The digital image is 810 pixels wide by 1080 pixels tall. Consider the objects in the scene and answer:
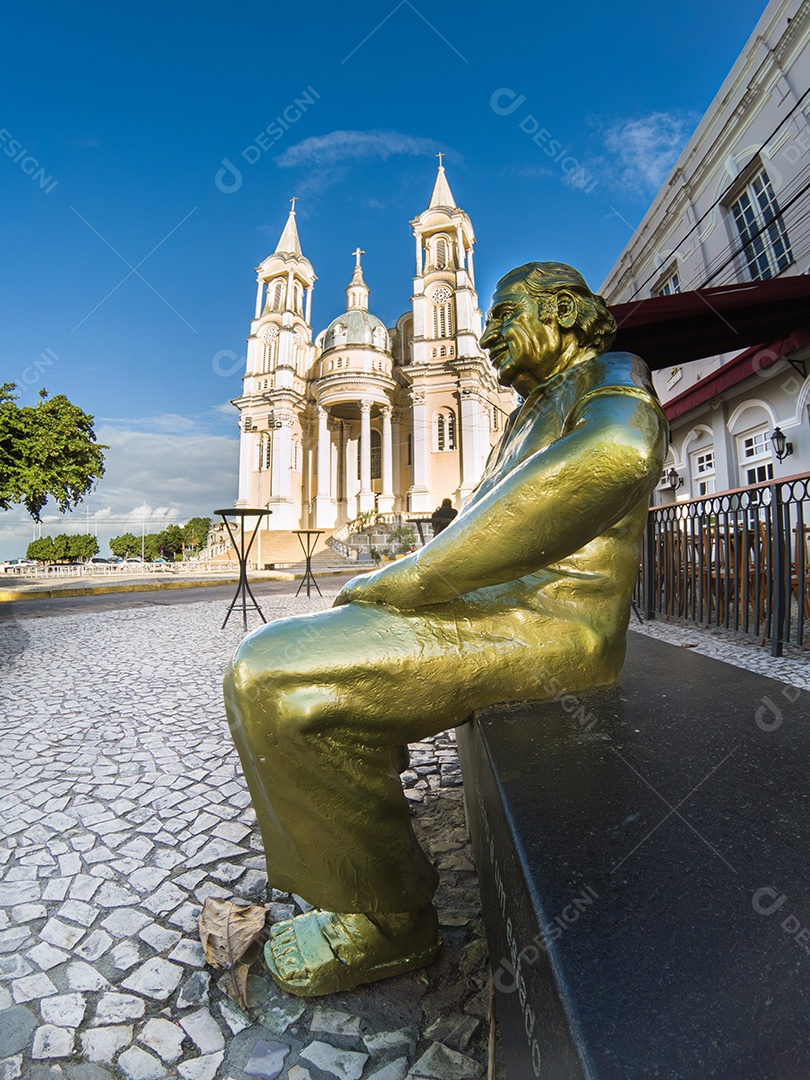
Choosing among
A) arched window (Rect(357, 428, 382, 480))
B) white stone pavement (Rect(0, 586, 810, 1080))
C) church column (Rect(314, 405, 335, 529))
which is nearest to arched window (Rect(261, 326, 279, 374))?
church column (Rect(314, 405, 335, 529))

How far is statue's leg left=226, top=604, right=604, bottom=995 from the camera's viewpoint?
2.86 feet

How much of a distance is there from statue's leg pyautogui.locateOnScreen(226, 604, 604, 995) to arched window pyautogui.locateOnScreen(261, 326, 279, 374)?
42166mm

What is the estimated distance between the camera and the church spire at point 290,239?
1672 inches

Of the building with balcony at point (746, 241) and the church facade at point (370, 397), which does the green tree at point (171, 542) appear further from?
the building with balcony at point (746, 241)

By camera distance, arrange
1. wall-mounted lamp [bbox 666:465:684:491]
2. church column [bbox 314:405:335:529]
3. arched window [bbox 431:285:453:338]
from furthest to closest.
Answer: arched window [bbox 431:285:453:338] < church column [bbox 314:405:335:529] < wall-mounted lamp [bbox 666:465:684:491]

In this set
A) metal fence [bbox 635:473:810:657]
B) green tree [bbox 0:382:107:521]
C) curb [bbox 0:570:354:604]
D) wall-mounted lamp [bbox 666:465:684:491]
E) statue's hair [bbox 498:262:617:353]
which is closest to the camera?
statue's hair [bbox 498:262:617:353]

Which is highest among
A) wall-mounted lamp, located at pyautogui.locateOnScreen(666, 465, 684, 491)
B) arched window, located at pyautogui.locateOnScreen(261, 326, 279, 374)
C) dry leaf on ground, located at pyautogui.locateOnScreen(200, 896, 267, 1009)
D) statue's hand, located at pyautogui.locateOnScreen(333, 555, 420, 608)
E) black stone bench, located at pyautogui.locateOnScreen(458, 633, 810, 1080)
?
arched window, located at pyautogui.locateOnScreen(261, 326, 279, 374)

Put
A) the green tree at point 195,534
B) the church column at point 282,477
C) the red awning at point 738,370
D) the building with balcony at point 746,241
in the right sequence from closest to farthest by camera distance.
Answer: the red awning at point 738,370 → the building with balcony at point 746,241 → the church column at point 282,477 → the green tree at point 195,534

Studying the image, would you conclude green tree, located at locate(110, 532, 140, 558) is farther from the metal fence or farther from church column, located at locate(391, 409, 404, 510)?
the metal fence

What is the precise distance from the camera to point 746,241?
11406mm

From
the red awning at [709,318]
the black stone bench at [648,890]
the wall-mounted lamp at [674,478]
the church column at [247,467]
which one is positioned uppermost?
the church column at [247,467]

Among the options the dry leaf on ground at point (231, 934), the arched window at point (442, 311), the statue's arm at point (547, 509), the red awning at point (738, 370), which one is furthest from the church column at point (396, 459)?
the statue's arm at point (547, 509)

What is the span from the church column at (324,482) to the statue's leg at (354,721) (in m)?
34.3

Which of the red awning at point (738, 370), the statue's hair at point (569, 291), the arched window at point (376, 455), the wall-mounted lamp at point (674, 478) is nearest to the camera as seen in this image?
the statue's hair at point (569, 291)
